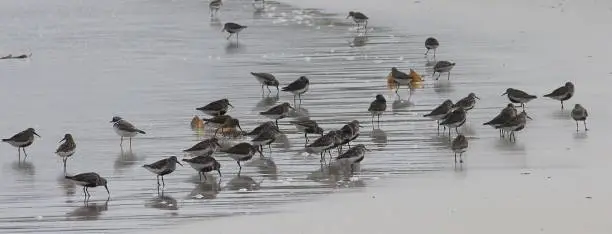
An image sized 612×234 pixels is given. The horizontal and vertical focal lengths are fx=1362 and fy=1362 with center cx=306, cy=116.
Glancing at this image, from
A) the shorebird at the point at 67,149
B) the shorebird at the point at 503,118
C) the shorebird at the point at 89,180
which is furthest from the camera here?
the shorebird at the point at 503,118

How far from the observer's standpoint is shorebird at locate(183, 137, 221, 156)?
16.8 meters

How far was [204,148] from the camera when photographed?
16844 mm

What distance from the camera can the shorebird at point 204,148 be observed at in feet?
55.2

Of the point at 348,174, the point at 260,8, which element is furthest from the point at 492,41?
the point at 348,174

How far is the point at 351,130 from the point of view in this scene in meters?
17.2

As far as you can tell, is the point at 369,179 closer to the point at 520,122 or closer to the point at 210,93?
the point at 520,122

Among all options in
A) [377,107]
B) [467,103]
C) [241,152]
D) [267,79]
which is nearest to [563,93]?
[467,103]

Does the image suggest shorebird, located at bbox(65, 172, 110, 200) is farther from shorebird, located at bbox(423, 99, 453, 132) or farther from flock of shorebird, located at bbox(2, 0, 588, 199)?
shorebird, located at bbox(423, 99, 453, 132)

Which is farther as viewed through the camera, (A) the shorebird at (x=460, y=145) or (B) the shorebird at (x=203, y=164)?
(A) the shorebird at (x=460, y=145)

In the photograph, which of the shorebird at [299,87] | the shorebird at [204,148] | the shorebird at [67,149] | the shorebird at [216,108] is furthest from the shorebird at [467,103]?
the shorebird at [67,149]

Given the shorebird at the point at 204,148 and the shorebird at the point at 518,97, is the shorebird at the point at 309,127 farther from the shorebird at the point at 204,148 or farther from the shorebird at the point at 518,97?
the shorebird at the point at 518,97

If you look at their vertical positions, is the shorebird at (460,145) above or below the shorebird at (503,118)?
below

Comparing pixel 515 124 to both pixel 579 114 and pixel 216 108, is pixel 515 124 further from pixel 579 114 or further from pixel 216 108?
pixel 216 108

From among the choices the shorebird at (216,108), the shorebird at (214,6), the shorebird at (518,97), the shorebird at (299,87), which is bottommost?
the shorebird at (216,108)
